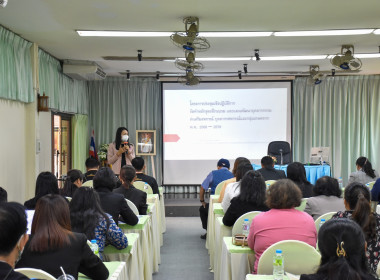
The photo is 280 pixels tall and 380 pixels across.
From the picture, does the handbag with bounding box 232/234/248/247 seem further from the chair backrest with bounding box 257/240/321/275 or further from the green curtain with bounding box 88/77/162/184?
the green curtain with bounding box 88/77/162/184

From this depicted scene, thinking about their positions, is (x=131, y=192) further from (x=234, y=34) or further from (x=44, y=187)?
(x=234, y=34)

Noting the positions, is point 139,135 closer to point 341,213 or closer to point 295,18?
point 295,18

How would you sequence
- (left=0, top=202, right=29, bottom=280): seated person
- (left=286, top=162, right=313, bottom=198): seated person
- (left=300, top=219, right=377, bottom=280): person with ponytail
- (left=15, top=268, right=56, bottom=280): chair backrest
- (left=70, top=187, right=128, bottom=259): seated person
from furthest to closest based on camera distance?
(left=286, top=162, right=313, bottom=198): seated person, (left=70, top=187, right=128, bottom=259): seated person, (left=15, top=268, right=56, bottom=280): chair backrest, (left=300, top=219, right=377, bottom=280): person with ponytail, (left=0, top=202, right=29, bottom=280): seated person

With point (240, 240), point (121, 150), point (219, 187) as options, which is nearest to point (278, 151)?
point (121, 150)

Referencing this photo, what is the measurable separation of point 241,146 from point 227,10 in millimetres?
5925

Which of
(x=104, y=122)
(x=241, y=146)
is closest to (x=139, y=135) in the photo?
(x=104, y=122)

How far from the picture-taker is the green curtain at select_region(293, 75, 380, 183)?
1109cm

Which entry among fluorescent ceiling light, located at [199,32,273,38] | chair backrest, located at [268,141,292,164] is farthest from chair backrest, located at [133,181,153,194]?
chair backrest, located at [268,141,292,164]

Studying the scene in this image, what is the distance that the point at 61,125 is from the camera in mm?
9055

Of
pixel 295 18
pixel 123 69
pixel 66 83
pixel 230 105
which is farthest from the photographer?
pixel 230 105

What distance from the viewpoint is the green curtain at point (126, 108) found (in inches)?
434

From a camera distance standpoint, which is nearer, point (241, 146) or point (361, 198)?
point (361, 198)

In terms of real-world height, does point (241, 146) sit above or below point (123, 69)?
below

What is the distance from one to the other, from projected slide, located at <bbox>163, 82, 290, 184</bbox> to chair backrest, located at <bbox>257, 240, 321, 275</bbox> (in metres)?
7.79
